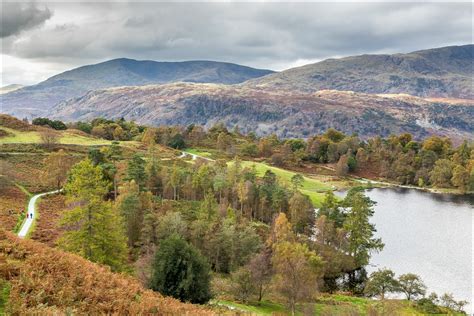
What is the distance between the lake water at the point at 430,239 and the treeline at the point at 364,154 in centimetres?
2698

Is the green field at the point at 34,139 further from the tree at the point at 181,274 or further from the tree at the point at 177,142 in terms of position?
the tree at the point at 181,274

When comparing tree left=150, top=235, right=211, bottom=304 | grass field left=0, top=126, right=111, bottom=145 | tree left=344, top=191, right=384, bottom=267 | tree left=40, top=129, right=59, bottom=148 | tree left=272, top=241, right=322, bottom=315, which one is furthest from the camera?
grass field left=0, top=126, right=111, bottom=145

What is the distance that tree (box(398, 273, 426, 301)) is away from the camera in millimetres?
52344

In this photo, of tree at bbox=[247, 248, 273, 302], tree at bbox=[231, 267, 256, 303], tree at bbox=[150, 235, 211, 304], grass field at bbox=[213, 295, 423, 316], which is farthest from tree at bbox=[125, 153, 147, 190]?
tree at bbox=[150, 235, 211, 304]

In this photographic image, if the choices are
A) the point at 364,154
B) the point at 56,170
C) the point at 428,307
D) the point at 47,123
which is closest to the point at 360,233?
the point at 428,307

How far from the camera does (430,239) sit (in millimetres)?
81312

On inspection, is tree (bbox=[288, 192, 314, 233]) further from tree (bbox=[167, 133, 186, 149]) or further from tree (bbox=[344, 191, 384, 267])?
Result: tree (bbox=[167, 133, 186, 149])

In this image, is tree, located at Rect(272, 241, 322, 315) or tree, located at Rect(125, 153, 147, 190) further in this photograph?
tree, located at Rect(125, 153, 147, 190)

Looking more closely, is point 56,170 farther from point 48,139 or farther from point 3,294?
point 3,294

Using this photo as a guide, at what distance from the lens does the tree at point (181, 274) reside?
→ 2884 centimetres

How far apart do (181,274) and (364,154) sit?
6240 inches

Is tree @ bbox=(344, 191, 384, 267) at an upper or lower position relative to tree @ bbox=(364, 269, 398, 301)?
upper

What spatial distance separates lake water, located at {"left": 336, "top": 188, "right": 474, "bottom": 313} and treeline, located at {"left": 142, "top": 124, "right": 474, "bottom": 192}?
2698 centimetres

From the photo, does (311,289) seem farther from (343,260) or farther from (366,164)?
(366,164)
